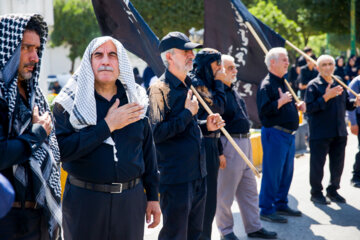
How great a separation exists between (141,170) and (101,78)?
669mm

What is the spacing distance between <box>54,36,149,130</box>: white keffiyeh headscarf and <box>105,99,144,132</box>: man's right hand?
94mm

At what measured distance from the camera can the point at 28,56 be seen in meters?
2.74

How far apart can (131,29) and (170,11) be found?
973 centimetres

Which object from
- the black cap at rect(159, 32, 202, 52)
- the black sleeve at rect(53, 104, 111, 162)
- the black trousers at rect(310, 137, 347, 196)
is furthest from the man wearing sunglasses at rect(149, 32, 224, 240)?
the black trousers at rect(310, 137, 347, 196)

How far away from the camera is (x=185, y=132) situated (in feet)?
14.0

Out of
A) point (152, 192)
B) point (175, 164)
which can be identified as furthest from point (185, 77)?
point (152, 192)

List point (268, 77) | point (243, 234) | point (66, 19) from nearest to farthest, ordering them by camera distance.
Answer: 1. point (243, 234)
2. point (268, 77)
3. point (66, 19)

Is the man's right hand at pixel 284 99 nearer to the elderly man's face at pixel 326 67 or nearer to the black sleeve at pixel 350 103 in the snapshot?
the elderly man's face at pixel 326 67

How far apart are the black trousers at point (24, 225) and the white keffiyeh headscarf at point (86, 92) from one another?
25.5 inches

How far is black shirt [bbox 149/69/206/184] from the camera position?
418cm

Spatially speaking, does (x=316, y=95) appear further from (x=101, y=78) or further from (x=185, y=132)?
(x=101, y=78)

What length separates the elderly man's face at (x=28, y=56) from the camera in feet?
8.96

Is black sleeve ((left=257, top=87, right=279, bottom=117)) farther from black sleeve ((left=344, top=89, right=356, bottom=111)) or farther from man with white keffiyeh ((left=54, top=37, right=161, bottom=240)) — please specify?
man with white keffiyeh ((left=54, top=37, right=161, bottom=240))

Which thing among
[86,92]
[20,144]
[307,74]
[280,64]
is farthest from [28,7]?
[307,74]
